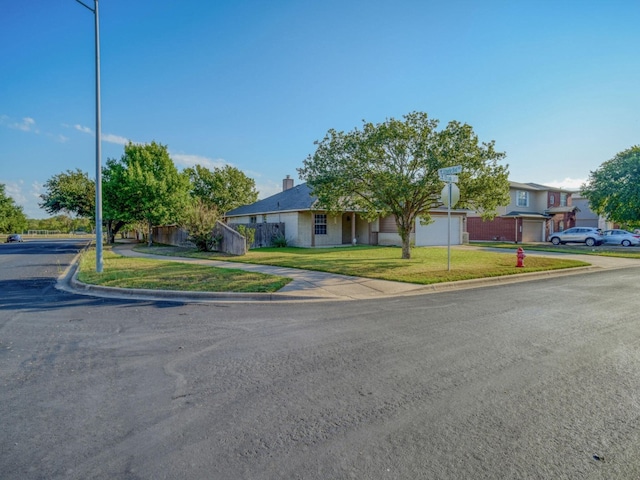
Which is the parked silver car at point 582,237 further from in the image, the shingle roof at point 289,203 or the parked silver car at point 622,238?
the shingle roof at point 289,203

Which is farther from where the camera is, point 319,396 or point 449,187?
point 449,187

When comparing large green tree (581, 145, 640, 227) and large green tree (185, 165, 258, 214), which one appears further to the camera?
large green tree (185, 165, 258, 214)

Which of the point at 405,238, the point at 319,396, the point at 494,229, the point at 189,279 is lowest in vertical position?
the point at 319,396

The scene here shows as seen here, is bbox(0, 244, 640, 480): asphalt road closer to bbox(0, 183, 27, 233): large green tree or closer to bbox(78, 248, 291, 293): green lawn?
bbox(78, 248, 291, 293): green lawn

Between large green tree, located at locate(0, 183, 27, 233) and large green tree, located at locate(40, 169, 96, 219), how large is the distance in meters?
15.7

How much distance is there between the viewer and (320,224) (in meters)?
24.7

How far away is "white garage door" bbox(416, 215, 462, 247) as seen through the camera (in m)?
26.5

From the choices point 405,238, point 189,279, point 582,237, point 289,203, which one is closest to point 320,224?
point 289,203

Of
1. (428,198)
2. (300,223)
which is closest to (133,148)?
(300,223)

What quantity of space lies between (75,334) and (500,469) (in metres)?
6.04

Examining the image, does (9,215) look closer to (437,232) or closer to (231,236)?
(231,236)

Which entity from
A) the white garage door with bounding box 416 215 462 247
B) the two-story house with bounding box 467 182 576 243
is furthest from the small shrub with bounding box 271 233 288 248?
the two-story house with bounding box 467 182 576 243

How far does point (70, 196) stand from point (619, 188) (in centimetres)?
4987

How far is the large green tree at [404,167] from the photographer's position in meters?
13.9
